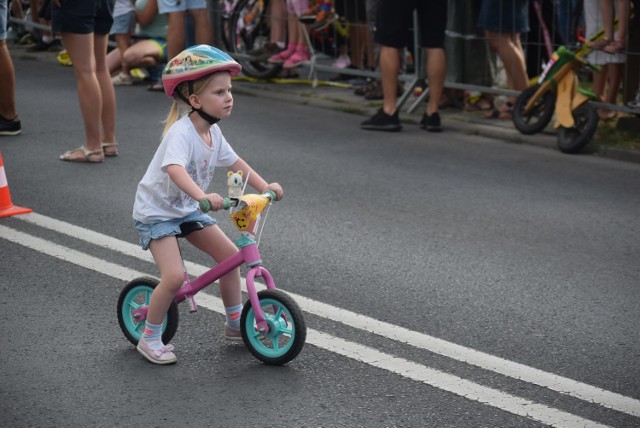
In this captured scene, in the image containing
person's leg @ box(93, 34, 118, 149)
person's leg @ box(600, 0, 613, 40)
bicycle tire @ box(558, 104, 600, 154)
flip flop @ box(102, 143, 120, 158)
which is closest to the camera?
person's leg @ box(93, 34, 118, 149)

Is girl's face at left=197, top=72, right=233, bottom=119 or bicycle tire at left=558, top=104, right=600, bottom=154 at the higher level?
girl's face at left=197, top=72, right=233, bottom=119

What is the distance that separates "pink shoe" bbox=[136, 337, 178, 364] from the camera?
4879mm

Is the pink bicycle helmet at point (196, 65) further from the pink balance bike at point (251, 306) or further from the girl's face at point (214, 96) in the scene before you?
the pink balance bike at point (251, 306)

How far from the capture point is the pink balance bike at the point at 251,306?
4699mm

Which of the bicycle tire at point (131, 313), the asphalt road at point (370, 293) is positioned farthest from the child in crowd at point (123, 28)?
the bicycle tire at point (131, 313)

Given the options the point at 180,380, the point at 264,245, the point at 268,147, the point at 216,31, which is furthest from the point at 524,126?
the point at 180,380

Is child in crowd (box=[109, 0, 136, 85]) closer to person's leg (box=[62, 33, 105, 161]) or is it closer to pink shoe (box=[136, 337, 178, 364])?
person's leg (box=[62, 33, 105, 161])

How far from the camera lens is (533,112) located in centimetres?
1014

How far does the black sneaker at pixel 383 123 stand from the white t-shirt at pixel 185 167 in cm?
564

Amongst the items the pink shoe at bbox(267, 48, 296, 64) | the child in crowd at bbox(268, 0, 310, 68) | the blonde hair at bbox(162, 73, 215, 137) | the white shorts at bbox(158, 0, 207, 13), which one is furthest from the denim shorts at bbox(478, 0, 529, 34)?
the blonde hair at bbox(162, 73, 215, 137)

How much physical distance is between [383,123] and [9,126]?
3.24 meters

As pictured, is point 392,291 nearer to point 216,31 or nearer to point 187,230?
point 187,230

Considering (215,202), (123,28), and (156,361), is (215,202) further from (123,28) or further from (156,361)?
(123,28)

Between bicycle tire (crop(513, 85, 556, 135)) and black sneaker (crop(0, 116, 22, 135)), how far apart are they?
427cm
